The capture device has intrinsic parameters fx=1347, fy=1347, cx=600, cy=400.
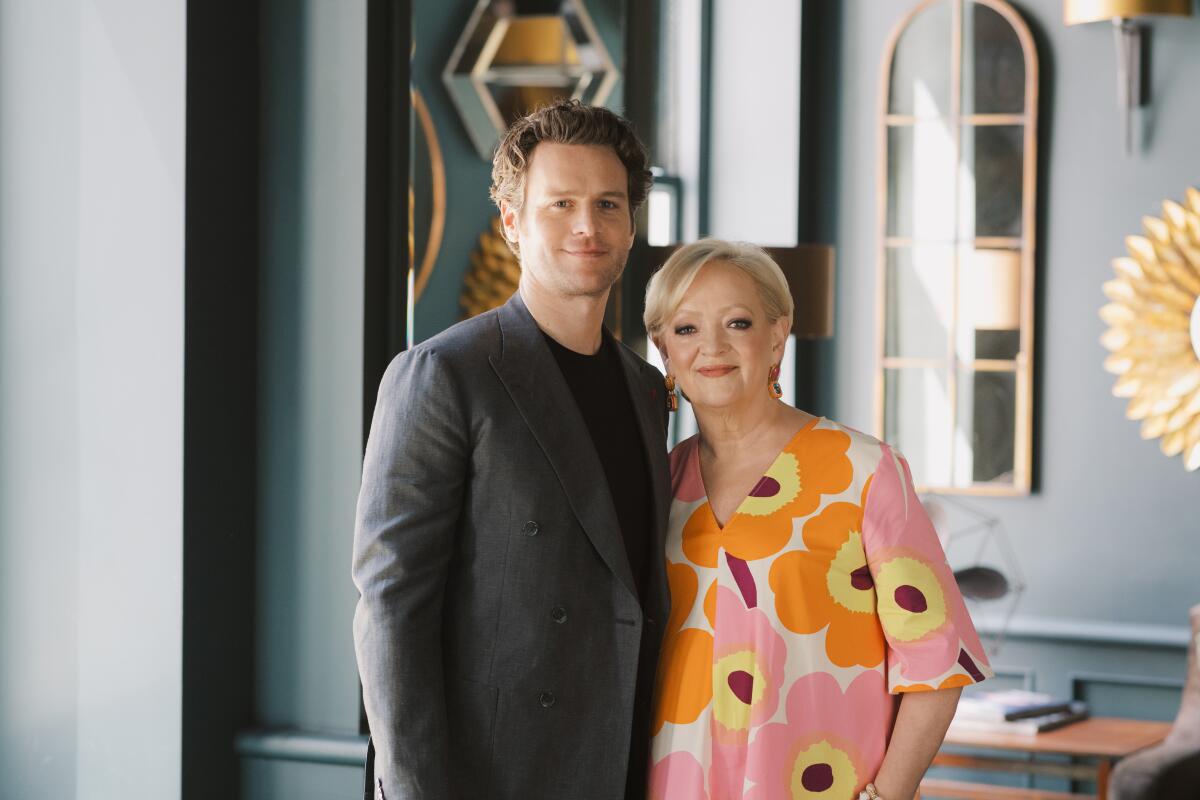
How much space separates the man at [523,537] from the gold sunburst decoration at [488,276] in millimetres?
1371

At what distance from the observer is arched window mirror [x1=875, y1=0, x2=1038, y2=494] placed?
4469mm

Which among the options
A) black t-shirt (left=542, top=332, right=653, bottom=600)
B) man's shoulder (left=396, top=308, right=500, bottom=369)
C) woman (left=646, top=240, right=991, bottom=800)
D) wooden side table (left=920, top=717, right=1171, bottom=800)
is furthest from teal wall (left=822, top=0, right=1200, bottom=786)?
man's shoulder (left=396, top=308, right=500, bottom=369)

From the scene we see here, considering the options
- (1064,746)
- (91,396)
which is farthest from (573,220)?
(1064,746)

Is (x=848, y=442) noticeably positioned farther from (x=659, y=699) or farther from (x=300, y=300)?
(x=300, y=300)

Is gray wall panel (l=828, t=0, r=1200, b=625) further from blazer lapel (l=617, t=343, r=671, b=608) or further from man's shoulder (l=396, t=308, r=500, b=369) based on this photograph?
man's shoulder (l=396, t=308, r=500, b=369)

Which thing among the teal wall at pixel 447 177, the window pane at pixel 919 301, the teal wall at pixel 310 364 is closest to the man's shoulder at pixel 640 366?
the teal wall at pixel 310 364

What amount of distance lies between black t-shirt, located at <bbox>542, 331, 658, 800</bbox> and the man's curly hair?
0.21m

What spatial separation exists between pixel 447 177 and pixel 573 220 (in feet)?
4.81

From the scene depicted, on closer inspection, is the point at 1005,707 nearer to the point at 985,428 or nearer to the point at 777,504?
the point at 985,428

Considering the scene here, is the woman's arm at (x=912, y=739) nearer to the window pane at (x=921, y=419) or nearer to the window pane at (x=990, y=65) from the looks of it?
→ the window pane at (x=921, y=419)

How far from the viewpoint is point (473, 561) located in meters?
1.66

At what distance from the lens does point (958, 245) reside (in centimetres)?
459

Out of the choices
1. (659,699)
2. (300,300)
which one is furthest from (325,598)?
(659,699)

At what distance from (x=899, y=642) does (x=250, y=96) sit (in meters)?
1.46
